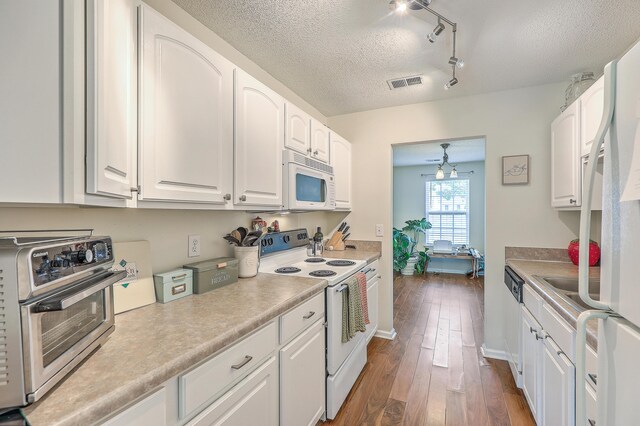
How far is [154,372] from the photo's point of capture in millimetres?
748

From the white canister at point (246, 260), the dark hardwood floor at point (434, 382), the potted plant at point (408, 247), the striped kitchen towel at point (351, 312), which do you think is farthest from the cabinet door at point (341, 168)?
the potted plant at point (408, 247)

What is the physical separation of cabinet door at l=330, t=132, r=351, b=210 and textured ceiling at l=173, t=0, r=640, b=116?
554mm

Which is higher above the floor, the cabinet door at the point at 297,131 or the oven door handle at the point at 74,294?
the cabinet door at the point at 297,131

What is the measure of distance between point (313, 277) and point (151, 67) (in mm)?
1376

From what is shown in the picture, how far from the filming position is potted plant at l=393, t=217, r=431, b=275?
5.82 m

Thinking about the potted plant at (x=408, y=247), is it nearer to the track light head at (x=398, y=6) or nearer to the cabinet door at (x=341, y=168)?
the cabinet door at (x=341, y=168)

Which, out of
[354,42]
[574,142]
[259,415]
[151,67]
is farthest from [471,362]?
[151,67]

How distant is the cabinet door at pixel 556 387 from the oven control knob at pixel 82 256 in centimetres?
183

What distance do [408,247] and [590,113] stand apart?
4754 mm

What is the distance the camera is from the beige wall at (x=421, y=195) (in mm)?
5992

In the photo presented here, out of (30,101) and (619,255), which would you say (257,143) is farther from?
(619,255)

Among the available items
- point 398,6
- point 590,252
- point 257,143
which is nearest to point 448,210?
point 590,252

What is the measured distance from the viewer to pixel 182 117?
1.22m

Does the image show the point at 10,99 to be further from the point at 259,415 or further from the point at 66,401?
the point at 259,415
